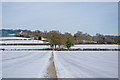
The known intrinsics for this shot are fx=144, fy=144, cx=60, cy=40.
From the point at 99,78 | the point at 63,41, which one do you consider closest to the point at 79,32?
the point at 63,41

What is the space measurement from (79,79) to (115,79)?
229 cm

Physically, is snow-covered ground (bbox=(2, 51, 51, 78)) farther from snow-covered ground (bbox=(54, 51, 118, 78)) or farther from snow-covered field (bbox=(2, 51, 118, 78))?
snow-covered ground (bbox=(54, 51, 118, 78))

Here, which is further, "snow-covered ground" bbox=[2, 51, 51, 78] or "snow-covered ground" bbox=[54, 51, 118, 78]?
"snow-covered ground" bbox=[54, 51, 118, 78]

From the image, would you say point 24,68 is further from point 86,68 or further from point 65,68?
point 86,68

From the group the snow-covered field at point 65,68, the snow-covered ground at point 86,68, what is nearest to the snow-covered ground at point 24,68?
the snow-covered field at point 65,68

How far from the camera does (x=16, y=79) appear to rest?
8625mm

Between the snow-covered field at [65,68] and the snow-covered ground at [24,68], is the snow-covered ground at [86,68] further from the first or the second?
the snow-covered ground at [24,68]

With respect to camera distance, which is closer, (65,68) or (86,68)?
(65,68)

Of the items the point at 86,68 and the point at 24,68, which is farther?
the point at 86,68

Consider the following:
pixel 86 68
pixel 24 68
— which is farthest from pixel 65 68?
pixel 24 68

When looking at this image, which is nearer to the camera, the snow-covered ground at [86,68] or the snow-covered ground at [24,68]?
the snow-covered ground at [24,68]

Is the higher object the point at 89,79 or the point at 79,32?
the point at 79,32

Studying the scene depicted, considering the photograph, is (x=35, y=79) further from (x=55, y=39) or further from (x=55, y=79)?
(x=55, y=39)

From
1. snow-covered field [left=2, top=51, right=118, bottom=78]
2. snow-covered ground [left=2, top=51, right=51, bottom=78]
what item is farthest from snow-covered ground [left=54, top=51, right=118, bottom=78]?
snow-covered ground [left=2, top=51, right=51, bottom=78]
